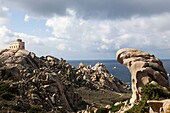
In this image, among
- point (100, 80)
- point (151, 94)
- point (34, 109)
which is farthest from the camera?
point (100, 80)

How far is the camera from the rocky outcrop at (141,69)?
146ft

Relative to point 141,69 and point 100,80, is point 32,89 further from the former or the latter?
point 100,80

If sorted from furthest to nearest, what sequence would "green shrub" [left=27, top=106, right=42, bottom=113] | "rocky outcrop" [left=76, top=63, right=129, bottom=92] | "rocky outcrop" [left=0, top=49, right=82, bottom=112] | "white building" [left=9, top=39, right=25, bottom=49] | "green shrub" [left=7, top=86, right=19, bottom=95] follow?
"rocky outcrop" [left=76, top=63, right=129, bottom=92] < "white building" [left=9, top=39, right=25, bottom=49] < "green shrub" [left=7, top=86, right=19, bottom=95] < "rocky outcrop" [left=0, top=49, right=82, bottom=112] < "green shrub" [left=27, top=106, right=42, bottom=113]

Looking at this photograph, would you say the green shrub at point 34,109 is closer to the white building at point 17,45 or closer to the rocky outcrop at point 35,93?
the rocky outcrop at point 35,93

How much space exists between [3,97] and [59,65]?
68.3 m

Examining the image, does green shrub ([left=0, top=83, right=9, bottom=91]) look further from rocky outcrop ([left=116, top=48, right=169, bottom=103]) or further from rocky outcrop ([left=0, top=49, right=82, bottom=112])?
rocky outcrop ([left=116, top=48, right=169, bottom=103])

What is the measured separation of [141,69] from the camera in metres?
44.4

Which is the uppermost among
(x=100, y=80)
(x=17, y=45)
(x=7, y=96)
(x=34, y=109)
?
(x=17, y=45)

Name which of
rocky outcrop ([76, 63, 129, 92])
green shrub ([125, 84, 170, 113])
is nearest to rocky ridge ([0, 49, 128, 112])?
rocky outcrop ([76, 63, 129, 92])

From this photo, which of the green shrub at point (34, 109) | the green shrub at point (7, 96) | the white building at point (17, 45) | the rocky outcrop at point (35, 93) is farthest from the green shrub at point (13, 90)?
the white building at point (17, 45)

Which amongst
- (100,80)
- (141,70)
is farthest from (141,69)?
(100,80)

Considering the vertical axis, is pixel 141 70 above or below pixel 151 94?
above

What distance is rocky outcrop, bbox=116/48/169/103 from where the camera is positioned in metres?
44.5

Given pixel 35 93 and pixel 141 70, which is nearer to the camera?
pixel 141 70
